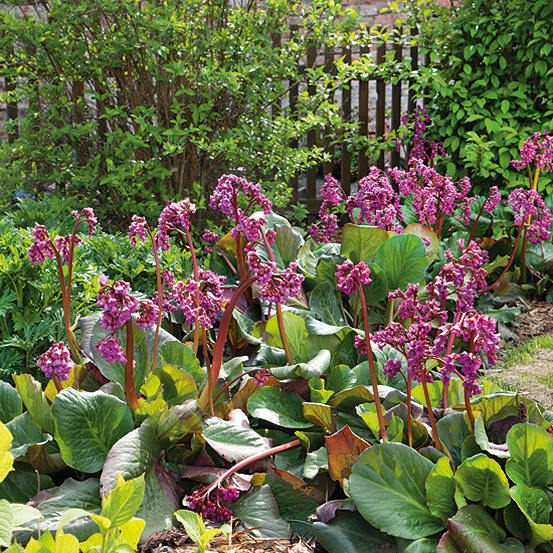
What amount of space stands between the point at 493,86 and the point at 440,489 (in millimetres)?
4010

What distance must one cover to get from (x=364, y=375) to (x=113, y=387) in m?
0.85

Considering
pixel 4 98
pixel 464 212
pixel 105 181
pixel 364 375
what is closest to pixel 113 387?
pixel 364 375

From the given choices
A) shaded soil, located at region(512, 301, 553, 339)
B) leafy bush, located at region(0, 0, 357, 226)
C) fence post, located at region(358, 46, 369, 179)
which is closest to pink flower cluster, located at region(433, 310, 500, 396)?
shaded soil, located at region(512, 301, 553, 339)

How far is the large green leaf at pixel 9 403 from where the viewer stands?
6.30 feet

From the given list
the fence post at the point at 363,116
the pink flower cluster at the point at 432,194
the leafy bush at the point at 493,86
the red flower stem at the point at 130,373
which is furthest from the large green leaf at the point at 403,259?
the fence post at the point at 363,116

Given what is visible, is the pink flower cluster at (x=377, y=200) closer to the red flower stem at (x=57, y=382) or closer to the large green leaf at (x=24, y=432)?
the red flower stem at (x=57, y=382)

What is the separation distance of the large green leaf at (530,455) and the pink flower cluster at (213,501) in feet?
2.28

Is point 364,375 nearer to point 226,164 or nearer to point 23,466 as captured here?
point 23,466

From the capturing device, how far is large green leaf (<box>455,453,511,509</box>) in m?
1.56

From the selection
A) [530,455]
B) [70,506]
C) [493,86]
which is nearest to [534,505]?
[530,455]

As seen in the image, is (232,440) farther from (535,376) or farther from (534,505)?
(535,376)

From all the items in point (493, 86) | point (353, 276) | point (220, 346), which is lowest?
point (220, 346)

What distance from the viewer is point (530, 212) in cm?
338

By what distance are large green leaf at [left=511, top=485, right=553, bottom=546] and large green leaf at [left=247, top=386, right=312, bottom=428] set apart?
2.20 feet
